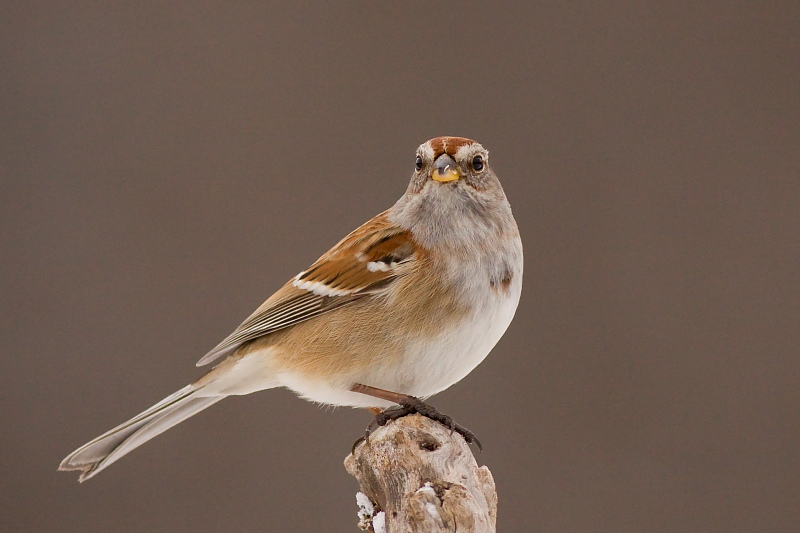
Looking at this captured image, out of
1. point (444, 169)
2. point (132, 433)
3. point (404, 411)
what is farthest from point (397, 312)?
point (132, 433)

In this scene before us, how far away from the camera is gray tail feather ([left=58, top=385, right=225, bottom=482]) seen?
6.97 ft

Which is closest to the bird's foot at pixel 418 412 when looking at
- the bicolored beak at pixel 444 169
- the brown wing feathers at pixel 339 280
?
the brown wing feathers at pixel 339 280

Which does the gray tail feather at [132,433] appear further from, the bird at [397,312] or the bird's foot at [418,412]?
the bird's foot at [418,412]

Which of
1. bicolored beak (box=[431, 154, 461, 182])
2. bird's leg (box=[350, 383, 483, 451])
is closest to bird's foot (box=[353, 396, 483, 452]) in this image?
bird's leg (box=[350, 383, 483, 451])

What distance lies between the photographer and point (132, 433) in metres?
2.18

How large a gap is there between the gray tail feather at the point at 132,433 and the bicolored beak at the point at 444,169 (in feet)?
2.78

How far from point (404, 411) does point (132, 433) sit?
0.78 m

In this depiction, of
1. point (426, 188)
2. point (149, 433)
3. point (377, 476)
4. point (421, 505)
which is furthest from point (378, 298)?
point (149, 433)

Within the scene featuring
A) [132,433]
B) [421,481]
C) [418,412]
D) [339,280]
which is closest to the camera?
[421,481]

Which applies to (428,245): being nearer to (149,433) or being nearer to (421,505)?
(421,505)

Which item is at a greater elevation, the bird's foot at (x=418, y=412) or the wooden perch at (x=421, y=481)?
the bird's foot at (x=418, y=412)

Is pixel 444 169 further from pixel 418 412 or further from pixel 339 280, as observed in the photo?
pixel 418 412

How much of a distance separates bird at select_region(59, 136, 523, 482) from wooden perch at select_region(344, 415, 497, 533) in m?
0.08

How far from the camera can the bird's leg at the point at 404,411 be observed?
71.8 inches
